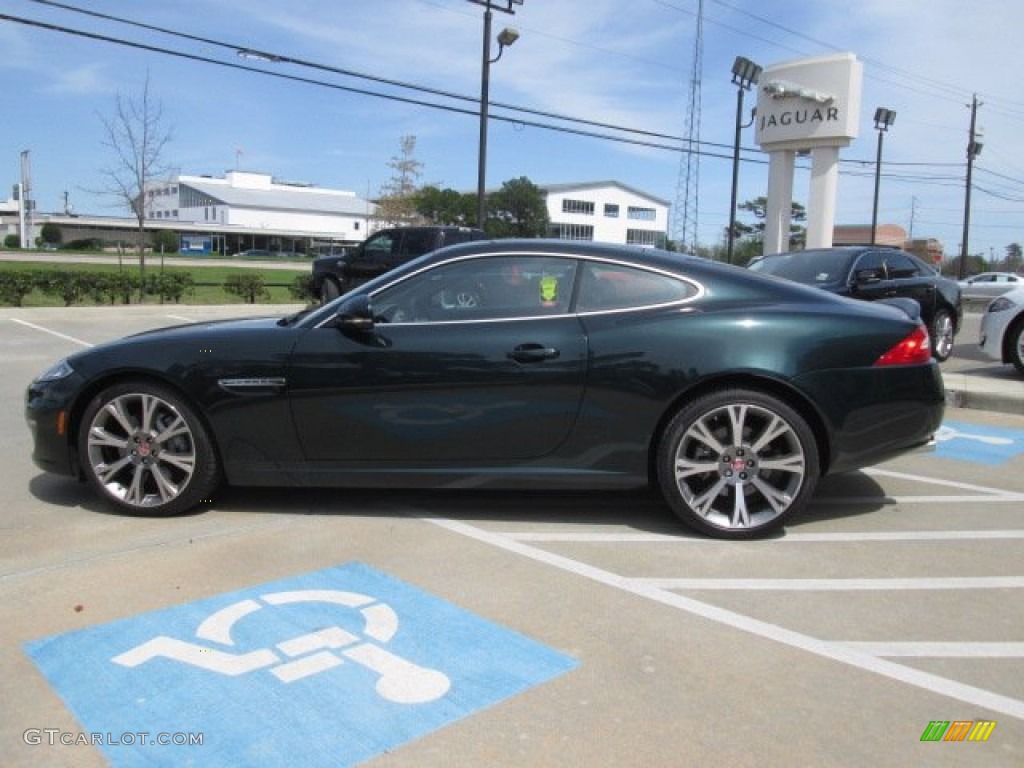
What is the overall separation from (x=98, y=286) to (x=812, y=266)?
53.4ft

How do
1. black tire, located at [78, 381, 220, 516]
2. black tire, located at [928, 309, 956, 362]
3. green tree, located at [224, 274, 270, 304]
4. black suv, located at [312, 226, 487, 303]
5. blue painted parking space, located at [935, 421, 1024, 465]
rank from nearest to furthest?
black tire, located at [78, 381, 220, 516] < blue painted parking space, located at [935, 421, 1024, 465] < black tire, located at [928, 309, 956, 362] < black suv, located at [312, 226, 487, 303] < green tree, located at [224, 274, 270, 304]

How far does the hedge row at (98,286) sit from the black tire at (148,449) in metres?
15.9

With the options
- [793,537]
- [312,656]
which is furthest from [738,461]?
[312,656]

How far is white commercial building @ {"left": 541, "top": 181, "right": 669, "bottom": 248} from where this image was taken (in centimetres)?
9794

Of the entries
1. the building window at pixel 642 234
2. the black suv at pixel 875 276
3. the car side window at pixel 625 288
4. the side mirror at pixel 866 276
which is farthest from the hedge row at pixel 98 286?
the building window at pixel 642 234

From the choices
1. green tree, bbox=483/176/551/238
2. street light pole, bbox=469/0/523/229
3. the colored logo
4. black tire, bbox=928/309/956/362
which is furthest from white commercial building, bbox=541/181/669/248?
the colored logo

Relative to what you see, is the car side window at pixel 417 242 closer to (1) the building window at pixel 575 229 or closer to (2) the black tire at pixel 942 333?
(2) the black tire at pixel 942 333

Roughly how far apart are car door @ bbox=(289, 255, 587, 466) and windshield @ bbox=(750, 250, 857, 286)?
6.22 m

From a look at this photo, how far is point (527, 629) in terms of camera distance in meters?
3.25

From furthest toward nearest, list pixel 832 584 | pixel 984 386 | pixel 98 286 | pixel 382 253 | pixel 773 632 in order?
pixel 98 286, pixel 382 253, pixel 984 386, pixel 832 584, pixel 773 632

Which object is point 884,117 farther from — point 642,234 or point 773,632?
point 642,234

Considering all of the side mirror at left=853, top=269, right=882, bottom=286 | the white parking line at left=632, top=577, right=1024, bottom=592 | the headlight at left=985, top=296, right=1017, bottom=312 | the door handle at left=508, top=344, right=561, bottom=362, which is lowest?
the white parking line at left=632, top=577, right=1024, bottom=592

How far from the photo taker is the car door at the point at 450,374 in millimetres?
4246

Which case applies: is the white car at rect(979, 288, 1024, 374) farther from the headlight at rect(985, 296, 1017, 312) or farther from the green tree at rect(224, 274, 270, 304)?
the green tree at rect(224, 274, 270, 304)
